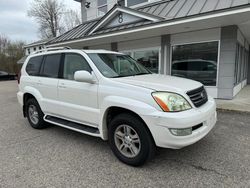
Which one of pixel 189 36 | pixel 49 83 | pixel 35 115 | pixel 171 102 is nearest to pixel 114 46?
pixel 189 36

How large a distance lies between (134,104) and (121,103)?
24 cm

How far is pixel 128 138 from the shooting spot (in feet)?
10.2

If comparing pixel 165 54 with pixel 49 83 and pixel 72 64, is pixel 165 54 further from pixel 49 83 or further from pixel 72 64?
pixel 49 83

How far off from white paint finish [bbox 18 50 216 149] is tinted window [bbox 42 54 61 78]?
11.0 inches

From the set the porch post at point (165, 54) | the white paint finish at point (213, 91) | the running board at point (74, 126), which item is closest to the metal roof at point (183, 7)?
the porch post at point (165, 54)

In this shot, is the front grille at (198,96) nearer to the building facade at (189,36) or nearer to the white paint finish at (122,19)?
the building facade at (189,36)

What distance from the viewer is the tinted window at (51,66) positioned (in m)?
4.28

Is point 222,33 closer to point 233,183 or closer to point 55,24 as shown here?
point 233,183

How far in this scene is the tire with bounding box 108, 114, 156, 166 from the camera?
9.34 ft

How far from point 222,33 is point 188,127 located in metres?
6.29

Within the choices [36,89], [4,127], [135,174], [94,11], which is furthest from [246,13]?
[94,11]

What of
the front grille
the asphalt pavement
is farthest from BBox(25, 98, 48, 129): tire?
the front grille

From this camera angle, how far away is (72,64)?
13.2 feet

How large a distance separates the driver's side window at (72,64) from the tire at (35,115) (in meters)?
1.36
